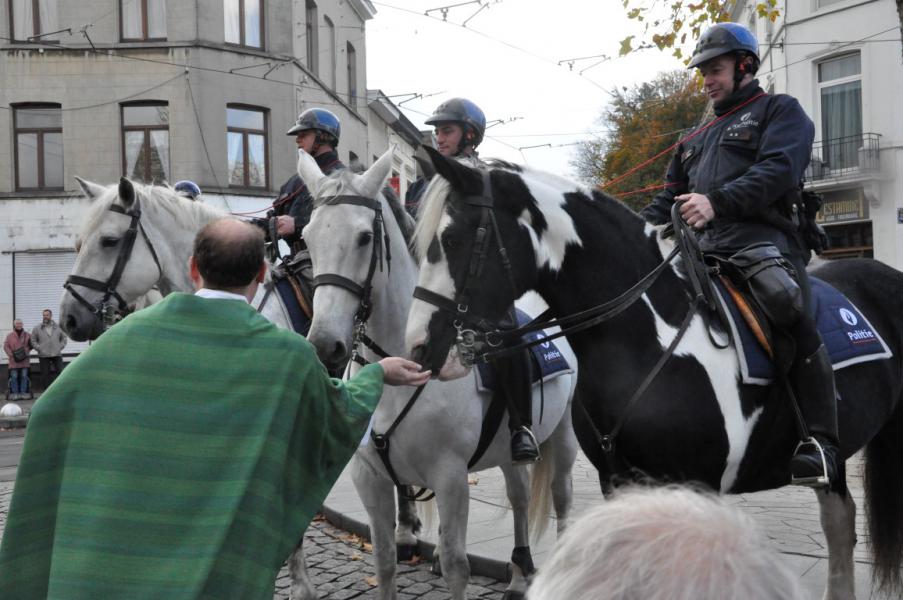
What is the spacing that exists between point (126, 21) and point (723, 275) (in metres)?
23.7

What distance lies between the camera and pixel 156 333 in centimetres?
255

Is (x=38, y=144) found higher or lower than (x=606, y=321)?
higher

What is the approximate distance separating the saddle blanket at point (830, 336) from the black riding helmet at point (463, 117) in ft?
6.17

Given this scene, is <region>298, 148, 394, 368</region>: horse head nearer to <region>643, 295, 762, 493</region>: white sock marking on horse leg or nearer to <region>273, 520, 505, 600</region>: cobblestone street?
<region>643, 295, 762, 493</region>: white sock marking on horse leg

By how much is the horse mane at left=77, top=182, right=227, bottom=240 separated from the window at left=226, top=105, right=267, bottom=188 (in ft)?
62.1

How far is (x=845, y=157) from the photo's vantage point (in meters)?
25.0

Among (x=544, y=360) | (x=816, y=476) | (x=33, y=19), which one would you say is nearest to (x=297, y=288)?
(x=544, y=360)

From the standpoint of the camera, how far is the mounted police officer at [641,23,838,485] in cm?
366

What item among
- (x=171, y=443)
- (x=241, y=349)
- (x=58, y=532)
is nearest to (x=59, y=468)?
(x=58, y=532)

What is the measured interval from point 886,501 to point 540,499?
1969mm

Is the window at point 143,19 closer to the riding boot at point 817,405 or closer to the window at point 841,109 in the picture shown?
the window at point 841,109

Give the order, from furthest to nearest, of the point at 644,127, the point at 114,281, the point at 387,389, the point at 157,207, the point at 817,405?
the point at 644,127 → the point at 157,207 → the point at 114,281 → the point at 387,389 → the point at 817,405

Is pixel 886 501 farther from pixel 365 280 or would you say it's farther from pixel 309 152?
pixel 309 152

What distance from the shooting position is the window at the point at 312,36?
1090 inches
